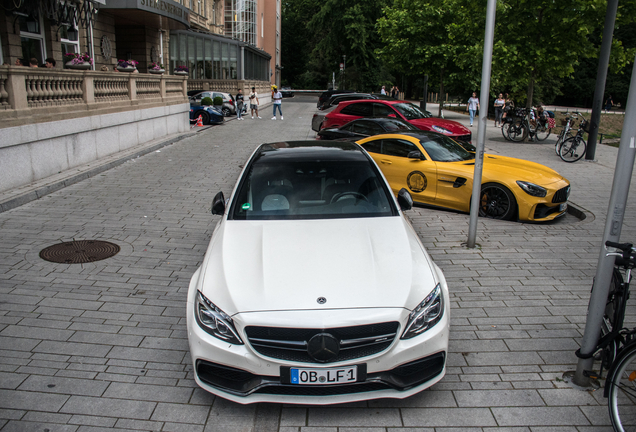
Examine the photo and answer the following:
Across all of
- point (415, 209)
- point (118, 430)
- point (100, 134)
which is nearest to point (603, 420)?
point (118, 430)

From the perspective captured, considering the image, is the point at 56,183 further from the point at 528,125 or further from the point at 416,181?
the point at 528,125

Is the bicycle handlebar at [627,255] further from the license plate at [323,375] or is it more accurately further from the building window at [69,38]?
the building window at [69,38]

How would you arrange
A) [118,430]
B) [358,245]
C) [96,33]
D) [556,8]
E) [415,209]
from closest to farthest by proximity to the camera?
[118,430], [358,245], [415,209], [556,8], [96,33]

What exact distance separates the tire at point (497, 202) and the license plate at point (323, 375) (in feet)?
20.6

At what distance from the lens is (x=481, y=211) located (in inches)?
364

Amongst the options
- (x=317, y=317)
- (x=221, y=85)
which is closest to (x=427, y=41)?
(x=221, y=85)

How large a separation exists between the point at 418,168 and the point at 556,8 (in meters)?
12.2

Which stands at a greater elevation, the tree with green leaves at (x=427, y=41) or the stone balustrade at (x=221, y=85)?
the tree with green leaves at (x=427, y=41)

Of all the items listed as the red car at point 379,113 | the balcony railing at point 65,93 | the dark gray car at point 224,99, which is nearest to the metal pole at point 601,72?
the red car at point 379,113

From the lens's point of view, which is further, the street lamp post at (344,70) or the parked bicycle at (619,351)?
the street lamp post at (344,70)

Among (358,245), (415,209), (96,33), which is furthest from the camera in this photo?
(96,33)

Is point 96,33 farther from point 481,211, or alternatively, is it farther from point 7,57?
point 481,211

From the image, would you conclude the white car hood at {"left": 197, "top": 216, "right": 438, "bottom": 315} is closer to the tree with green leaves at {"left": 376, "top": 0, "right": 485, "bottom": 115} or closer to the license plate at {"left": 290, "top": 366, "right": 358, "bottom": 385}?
the license plate at {"left": 290, "top": 366, "right": 358, "bottom": 385}

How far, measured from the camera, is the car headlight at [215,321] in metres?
3.50
